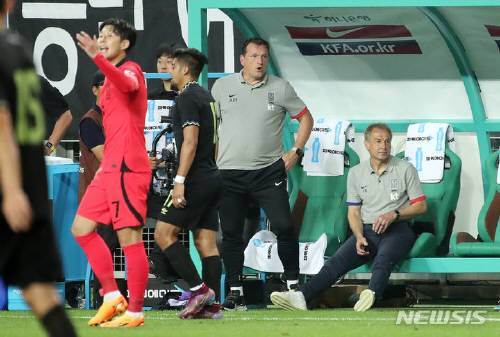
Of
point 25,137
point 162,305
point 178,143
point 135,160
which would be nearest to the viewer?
point 25,137

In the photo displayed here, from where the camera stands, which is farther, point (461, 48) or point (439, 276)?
point (439, 276)

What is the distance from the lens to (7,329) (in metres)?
9.37

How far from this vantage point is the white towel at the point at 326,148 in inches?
488

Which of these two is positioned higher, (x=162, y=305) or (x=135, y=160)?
(x=135, y=160)

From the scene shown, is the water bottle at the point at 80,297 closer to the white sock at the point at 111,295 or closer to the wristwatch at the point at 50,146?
the wristwatch at the point at 50,146

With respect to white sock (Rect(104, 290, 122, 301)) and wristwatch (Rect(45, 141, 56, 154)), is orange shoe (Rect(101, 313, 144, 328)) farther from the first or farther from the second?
wristwatch (Rect(45, 141, 56, 154))

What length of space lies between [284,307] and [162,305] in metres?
1.29

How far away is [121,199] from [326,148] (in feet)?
11.8

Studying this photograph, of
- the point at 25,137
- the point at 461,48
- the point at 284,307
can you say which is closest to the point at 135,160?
the point at 284,307

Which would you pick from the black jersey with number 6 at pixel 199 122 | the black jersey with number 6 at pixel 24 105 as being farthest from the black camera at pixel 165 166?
the black jersey with number 6 at pixel 24 105

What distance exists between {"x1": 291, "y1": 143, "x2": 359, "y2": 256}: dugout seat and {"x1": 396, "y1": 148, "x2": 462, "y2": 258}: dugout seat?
72cm

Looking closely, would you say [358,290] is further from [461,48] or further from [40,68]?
[40,68]

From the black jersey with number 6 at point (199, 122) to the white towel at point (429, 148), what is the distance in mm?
2670

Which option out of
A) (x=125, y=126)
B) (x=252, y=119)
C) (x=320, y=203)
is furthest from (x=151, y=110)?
(x=125, y=126)
